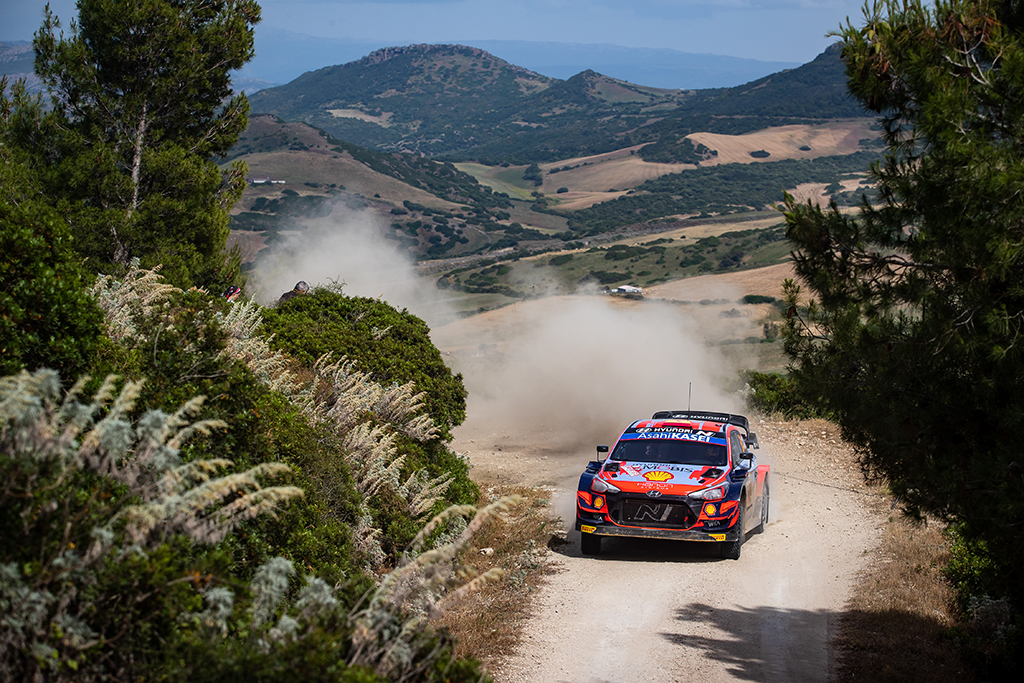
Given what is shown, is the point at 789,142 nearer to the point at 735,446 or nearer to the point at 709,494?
the point at 735,446

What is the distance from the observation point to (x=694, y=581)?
988 cm

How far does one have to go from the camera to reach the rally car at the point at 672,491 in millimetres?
10211

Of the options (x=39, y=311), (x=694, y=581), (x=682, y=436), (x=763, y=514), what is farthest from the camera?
(x=763, y=514)

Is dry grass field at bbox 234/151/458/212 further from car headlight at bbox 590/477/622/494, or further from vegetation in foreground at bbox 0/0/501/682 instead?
vegetation in foreground at bbox 0/0/501/682

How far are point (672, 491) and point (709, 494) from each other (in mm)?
420

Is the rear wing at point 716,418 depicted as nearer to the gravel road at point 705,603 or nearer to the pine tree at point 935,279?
the gravel road at point 705,603

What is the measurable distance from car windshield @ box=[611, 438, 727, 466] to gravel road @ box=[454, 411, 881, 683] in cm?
110

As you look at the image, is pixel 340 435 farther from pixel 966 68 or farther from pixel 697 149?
pixel 697 149

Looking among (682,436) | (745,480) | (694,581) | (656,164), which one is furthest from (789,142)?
(694,581)

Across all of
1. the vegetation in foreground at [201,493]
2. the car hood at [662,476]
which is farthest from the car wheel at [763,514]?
the vegetation in foreground at [201,493]

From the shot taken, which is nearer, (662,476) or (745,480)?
(662,476)

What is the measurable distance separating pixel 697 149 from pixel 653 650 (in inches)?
7229

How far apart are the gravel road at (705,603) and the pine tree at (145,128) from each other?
8094mm

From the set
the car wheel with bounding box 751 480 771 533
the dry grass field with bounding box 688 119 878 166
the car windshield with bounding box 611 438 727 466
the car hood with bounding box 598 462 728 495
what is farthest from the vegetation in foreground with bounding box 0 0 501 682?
Result: the dry grass field with bounding box 688 119 878 166
